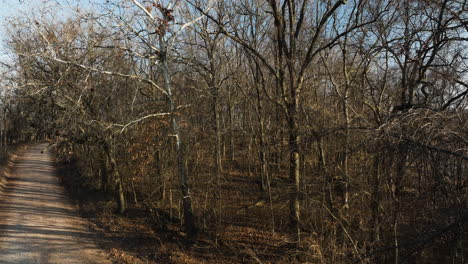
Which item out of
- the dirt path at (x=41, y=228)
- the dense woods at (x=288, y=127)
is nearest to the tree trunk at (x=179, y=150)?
the dense woods at (x=288, y=127)

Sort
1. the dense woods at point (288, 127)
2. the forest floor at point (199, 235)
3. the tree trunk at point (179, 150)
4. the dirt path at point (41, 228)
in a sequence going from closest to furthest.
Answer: the dense woods at point (288, 127) < the dirt path at point (41, 228) < the tree trunk at point (179, 150) < the forest floor at point (199, 235)

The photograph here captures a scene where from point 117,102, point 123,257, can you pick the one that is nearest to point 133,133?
point 117,102

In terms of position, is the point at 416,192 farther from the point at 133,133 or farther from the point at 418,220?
the point at 133,133

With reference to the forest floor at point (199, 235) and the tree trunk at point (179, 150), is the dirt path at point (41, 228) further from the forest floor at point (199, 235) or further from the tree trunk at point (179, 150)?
the tree trunk at point (179, 150)

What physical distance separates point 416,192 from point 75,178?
65.9 ft

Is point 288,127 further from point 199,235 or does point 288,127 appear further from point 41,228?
point 41,228

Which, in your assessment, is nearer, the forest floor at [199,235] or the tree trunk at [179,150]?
the tree trunk at [179,150]

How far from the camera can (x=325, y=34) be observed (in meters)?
13.6

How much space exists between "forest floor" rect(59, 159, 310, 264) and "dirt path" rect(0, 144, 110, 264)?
0.66 meters

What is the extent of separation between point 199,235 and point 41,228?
6051 millimetres

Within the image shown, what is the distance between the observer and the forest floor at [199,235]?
962 centimetres

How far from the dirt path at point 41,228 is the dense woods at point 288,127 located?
218 cm

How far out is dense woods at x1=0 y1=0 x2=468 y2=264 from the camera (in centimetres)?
400

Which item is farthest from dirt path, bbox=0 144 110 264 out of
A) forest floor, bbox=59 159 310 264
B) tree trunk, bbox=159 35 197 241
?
tree trunk, bbox=159 35 197 241
